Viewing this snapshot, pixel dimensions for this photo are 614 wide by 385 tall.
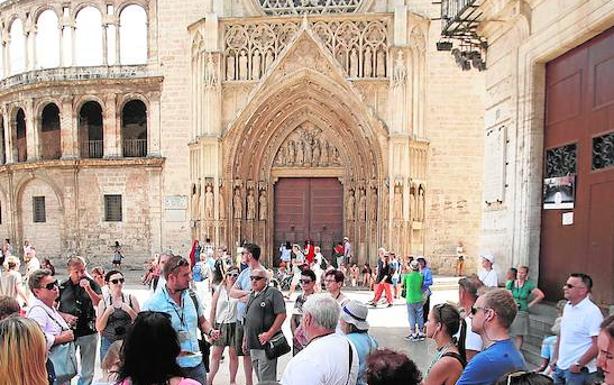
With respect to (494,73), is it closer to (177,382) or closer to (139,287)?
(177,382)

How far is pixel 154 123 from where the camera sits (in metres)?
20.5

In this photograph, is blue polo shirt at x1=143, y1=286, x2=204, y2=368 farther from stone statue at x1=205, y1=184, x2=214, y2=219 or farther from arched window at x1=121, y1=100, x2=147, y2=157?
arched window at x1=121, y1=100, x2=147, y2=157

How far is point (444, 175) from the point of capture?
61.2ft

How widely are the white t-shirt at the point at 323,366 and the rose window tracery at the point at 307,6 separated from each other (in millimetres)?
17809

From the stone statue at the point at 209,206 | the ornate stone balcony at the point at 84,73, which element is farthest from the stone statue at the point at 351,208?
the ornate stone balcony at the point at 84,73

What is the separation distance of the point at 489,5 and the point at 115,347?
743cm

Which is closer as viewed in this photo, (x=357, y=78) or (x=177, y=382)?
(x=177, y=382)

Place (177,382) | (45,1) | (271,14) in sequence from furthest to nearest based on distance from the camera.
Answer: (45,1) → (271,14) → (177,382)

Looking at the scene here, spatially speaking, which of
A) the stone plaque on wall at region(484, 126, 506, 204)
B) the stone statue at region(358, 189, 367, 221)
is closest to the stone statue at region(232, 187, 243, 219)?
the stone statue at region(358, 189, 367, 221)

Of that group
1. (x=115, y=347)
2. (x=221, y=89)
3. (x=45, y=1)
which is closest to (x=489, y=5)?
(x=115, y=347)

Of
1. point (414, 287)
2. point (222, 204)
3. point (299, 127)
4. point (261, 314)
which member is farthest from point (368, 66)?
point (261, 314)

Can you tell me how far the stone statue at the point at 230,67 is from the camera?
62.3ft

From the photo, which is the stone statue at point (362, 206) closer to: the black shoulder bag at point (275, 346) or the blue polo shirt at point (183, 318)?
the black shoulder bag at point (275, 346)

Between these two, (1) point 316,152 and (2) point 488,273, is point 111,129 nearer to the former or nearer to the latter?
(1) point 316,152
